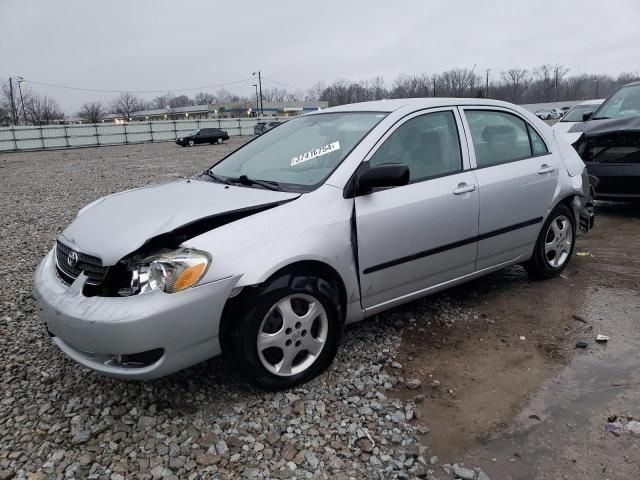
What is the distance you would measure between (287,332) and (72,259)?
4.17 ft

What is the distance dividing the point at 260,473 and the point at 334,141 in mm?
2099

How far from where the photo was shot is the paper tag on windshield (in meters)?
3.38

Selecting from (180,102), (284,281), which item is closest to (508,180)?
(284,281)

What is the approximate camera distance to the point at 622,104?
7.49 metres

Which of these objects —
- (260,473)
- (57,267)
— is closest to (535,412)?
(260,473)

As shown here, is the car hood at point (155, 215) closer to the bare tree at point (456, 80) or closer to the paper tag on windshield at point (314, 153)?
the paper tag on windshield at point (314, 153)

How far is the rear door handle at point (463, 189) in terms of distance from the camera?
3.54m

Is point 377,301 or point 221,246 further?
point 377,301

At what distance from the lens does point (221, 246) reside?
263cm

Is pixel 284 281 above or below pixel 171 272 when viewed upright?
below

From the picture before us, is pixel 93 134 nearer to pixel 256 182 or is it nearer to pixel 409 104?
pixel 256 182

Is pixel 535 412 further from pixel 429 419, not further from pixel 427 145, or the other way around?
pixel 427 145

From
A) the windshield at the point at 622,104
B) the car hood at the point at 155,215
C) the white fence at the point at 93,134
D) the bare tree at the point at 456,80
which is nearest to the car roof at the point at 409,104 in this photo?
the car hood at the point at 155,215

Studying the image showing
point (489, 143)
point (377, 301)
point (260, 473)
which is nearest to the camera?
point (260, 473)
